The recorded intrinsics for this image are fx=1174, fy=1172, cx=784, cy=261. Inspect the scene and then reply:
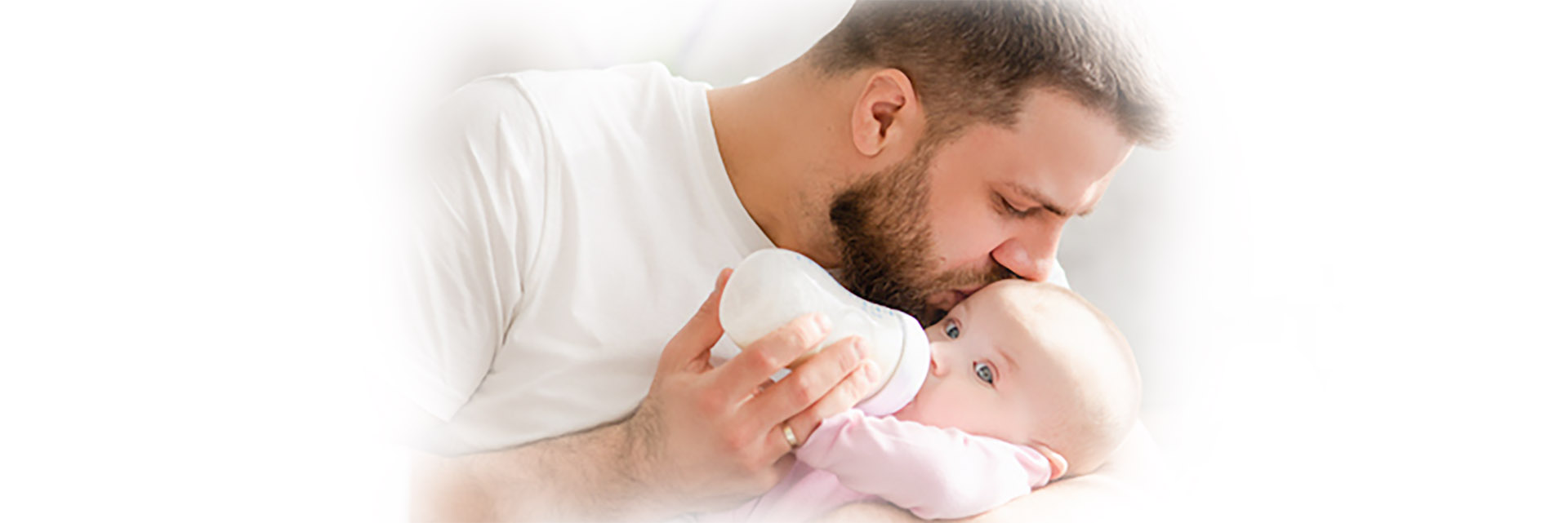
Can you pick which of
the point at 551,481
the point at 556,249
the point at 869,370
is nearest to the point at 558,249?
the point at 556,249

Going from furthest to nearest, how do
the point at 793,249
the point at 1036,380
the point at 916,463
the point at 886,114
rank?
1. the point at 793,249
2. the point at 886,114
3. the point at 1036,380
4. the point at 916,463

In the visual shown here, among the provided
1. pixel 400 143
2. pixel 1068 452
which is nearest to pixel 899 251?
pixel 1068 452

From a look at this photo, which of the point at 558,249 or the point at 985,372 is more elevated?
the point at 985,372

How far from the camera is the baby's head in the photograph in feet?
5.15

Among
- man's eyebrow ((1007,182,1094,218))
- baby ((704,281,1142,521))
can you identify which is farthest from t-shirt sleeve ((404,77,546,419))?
man's eyebrow ((1007,182,1094,218))

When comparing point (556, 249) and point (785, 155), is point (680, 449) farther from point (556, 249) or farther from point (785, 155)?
point (785, 155)

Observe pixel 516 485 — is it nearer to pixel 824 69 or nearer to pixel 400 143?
pixel 400 143

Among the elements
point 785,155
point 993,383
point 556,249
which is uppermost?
point 785,155

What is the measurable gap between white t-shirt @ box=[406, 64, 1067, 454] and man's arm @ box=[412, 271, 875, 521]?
8 centimetres

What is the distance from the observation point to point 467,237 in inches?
61.0

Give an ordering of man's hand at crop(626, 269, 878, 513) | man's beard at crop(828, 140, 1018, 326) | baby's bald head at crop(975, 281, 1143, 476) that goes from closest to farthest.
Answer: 1. man's hand at crop(626, 269, 878, 513)
2. baby's bald head at crop(975, 281, 1143, 476)
3. man's beard at crop(828, 140, 1018, 326)

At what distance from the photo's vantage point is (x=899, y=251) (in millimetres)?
1744

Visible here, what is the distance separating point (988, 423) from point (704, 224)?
1.66 ft

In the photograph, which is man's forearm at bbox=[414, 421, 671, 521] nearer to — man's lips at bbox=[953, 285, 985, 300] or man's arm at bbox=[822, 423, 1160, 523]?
man's arm at bbox=[822, 423, 1160, 523]
